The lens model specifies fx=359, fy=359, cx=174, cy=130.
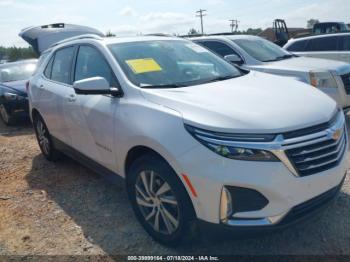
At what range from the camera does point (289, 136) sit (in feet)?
7.72

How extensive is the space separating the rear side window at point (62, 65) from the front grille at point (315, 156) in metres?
2.86

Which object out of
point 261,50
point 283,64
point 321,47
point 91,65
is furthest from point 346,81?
point 91,65

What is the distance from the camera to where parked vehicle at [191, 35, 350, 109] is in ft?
20.0

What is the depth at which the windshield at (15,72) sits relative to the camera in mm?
9047

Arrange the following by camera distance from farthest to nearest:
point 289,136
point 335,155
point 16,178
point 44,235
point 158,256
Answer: point 16,178 → point 44,235 → point 158,256 → point 335,155 → point 289,136

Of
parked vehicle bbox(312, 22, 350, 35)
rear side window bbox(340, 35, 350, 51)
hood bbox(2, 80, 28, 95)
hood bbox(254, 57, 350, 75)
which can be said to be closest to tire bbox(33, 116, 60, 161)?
hood bbox(2, 80, 28, 95)

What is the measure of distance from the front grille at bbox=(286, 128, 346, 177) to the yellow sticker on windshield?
1592 mm

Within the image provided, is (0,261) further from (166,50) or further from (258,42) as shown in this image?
(258,42)

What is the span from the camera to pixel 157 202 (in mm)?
2891

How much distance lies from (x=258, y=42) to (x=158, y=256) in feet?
19.5

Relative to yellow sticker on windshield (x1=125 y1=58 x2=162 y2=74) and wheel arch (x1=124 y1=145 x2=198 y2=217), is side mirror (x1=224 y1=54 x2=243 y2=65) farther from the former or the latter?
wheel arch (x1=124 y1=145 x2=198 y2=217)

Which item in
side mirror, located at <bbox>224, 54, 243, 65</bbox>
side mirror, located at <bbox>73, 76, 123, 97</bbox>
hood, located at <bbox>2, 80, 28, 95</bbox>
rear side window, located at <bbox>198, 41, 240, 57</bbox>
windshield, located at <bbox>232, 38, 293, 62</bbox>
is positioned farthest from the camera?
hood, located at <bbox>2, 80, 28, 95</bbox>

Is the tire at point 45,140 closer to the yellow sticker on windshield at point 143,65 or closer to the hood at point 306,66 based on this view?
the yellow sticker on windshield at point 143,65

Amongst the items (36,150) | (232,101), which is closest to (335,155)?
(232,101)
